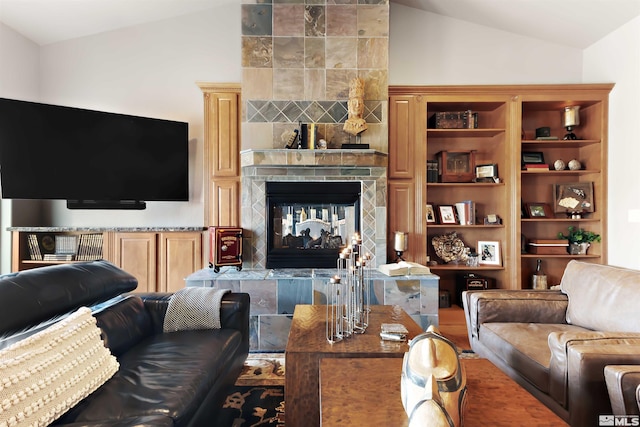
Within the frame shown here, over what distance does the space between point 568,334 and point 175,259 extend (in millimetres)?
3210

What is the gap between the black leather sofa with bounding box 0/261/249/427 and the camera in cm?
116

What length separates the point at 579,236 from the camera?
3451 millimetres

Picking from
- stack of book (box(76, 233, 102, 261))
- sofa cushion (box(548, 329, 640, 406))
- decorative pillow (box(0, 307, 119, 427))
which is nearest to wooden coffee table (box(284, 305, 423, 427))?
sofa cushion (box(548, 329, 640, 406))

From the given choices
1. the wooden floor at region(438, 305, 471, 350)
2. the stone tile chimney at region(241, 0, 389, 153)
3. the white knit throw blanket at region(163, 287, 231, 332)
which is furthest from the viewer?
the stone tile chimney at region(241, 0, 389, 153)

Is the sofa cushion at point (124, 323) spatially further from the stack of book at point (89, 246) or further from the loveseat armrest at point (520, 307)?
the loveseat armrest at point (520, 307)

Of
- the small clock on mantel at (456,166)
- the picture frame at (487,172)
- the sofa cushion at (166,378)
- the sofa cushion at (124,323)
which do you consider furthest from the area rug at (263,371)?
the picture frame at (487,172)

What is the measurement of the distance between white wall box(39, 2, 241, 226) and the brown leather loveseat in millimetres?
3013

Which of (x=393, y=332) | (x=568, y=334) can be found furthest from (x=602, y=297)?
(x=393, y=332)

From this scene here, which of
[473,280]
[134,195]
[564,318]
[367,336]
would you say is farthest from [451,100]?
[134,195]

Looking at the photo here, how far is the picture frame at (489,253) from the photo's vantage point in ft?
11.6

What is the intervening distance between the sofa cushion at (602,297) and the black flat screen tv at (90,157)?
3437mm

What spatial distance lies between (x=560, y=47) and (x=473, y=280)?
8.96ft

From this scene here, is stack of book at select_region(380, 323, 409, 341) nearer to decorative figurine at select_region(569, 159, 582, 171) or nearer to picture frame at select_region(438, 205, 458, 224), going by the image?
picture frame at select_region(438, 205, 458, 224)

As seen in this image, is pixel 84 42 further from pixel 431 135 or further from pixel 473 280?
pixel 473 280
